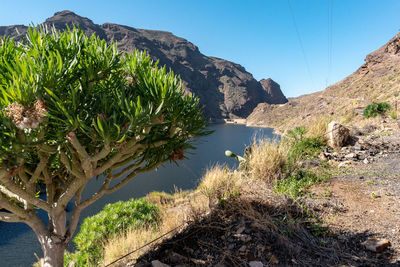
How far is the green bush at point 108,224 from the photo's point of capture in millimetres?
5688

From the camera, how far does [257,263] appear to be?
1.84 meters

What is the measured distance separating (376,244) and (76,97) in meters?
2.69

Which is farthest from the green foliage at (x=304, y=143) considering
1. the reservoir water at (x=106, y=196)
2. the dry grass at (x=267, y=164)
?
the dry grass at (x=267, y=164)

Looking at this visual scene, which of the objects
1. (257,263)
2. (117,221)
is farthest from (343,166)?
(117,221)

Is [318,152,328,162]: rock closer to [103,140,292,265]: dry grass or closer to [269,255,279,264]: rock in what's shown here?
[103,140,292,265]: dry grass

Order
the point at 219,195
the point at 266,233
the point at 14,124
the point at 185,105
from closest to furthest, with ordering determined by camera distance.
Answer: the point at 14,124, the point at 185,105, the point at 266,233, the point at 219,195

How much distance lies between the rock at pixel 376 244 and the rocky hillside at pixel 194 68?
99.3 m

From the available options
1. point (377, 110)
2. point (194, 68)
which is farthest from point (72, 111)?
point (194, 68)

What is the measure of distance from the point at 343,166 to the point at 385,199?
162 cm

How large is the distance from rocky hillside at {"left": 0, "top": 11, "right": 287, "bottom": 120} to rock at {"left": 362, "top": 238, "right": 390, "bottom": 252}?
99325 mm

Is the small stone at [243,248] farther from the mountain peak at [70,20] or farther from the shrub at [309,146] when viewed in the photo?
the mountain peak at [70,20]

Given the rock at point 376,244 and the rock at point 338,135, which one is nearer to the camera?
the rock at point 376,244

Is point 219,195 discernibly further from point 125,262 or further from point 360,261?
point 360,261

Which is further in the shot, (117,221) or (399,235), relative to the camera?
(117,221)
